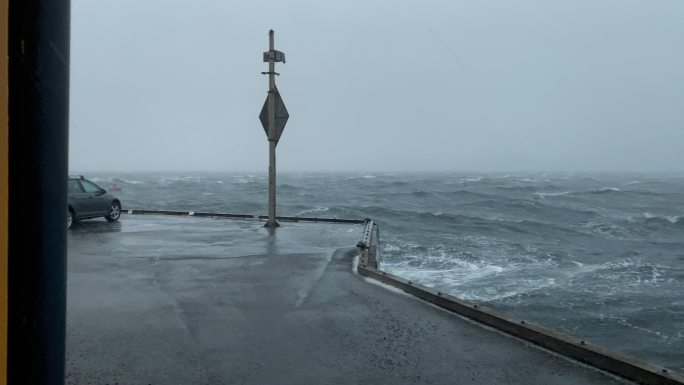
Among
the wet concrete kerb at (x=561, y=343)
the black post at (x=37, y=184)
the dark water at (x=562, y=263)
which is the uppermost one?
the black post at (x=37, y=184)

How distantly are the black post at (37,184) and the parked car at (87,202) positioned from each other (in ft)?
51.0

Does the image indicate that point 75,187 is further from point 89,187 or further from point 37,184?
point 37,184

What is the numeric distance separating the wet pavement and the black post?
3271 mm

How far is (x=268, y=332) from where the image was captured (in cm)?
583

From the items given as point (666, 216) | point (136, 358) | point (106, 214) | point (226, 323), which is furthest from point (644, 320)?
point (666, 216)

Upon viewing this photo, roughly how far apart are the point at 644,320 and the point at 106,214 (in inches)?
601

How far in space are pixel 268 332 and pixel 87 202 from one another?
40.7 ft

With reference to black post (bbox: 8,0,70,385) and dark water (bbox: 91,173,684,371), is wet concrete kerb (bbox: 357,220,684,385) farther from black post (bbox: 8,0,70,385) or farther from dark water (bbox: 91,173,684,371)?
dark water (bbox: 91,173,684,371)

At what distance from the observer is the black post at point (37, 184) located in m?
1.34

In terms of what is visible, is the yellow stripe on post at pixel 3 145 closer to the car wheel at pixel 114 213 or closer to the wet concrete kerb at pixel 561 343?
the wet concrete kerb at pixel 561 343

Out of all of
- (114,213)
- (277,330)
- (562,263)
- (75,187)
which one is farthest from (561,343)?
(562,263)

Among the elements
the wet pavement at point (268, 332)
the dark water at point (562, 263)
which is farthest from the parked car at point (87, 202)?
the dark water at point (562, 263)

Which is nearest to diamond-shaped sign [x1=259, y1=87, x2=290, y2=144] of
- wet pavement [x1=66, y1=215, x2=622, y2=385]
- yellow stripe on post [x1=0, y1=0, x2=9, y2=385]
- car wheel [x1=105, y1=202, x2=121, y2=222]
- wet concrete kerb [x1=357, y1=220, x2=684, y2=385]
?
wet pavement [x1=66, y1=215, x2=622, y2=385]

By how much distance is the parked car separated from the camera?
51.6 ft
